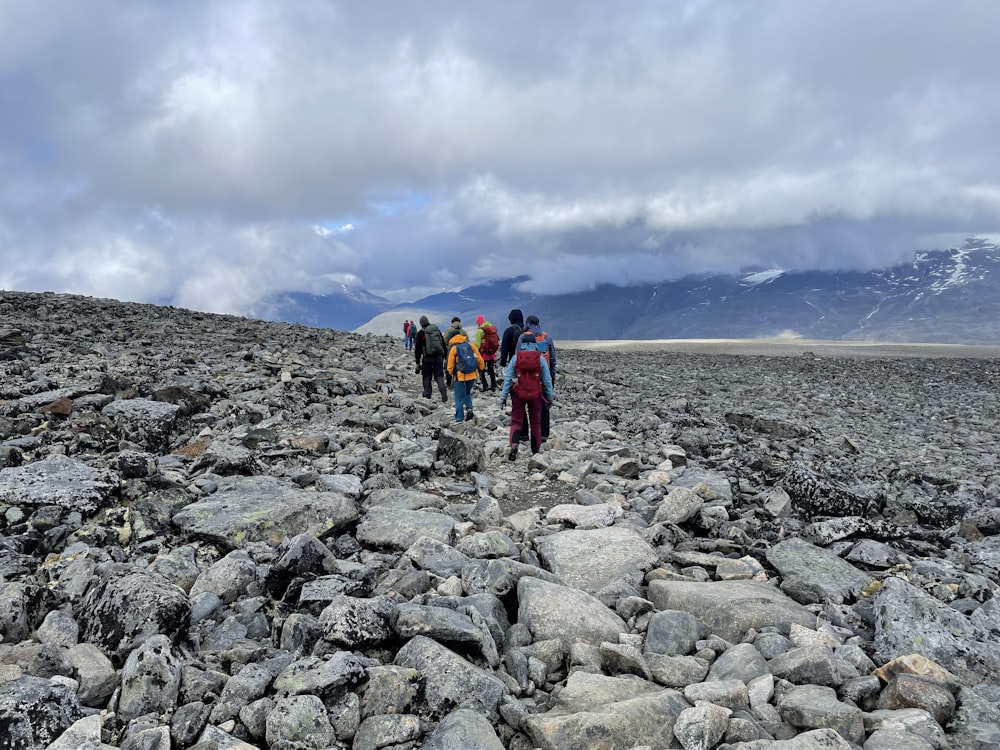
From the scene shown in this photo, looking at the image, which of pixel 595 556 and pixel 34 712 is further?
pixel 595 556

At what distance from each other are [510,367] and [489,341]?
6.82 metres

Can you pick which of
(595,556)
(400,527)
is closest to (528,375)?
(400,527)

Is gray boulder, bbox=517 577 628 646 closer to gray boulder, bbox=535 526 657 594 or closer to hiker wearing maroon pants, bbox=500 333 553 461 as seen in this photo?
gray boulder, bbox=535 526 657 594

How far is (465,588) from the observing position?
18.5ft

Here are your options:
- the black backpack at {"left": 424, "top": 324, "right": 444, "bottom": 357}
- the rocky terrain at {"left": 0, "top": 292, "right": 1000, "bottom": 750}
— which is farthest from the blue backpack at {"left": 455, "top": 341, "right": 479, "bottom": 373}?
the black backpack at {"left": 424, "top": 324, "right": 444, "bottom": 357}

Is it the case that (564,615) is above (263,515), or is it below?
below

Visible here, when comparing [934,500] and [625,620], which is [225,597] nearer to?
[625,620]

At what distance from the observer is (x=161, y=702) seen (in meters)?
3.88

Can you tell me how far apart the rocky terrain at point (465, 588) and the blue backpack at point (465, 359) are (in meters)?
2.28

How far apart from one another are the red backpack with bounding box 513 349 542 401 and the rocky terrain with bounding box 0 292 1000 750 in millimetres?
1321

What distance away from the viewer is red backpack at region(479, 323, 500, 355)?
1848cm

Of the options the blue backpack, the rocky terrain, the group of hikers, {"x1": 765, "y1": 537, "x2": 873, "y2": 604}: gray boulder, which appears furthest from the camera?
the blue backpack

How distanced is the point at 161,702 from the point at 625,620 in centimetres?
389

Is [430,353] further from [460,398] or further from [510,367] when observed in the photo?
[510,367]
